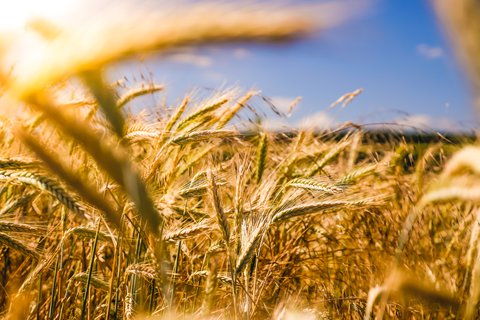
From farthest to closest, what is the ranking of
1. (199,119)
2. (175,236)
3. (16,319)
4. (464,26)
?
1. (199,119)
2. (175,236)
3. (16,319)
4. (464,26)

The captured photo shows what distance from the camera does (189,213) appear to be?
1778mm

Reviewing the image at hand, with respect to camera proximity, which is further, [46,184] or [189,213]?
[189,213]

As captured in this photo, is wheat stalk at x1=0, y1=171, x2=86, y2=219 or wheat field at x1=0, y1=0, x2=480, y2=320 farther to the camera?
wheat stalk at x1=0, y1=171, x2=86, y2=219

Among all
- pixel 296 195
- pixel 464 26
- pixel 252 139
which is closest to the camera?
pixel 464 26

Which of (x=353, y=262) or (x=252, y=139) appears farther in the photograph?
(x=252, y=139)

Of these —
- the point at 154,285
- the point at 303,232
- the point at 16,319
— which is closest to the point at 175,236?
the point at 154,285

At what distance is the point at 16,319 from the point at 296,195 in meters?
0.99

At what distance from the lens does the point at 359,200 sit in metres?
1.69

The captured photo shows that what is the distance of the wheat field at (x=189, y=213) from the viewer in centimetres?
86

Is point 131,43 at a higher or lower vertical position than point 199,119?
lower

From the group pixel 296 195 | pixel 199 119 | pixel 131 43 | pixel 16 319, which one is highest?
pixel 199 119

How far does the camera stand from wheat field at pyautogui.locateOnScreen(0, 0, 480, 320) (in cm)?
86

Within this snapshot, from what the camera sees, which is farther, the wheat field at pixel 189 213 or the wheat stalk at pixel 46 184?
the wheat stalk at pixel 46 184

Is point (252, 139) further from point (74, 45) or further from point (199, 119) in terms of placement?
point (74, 45)
